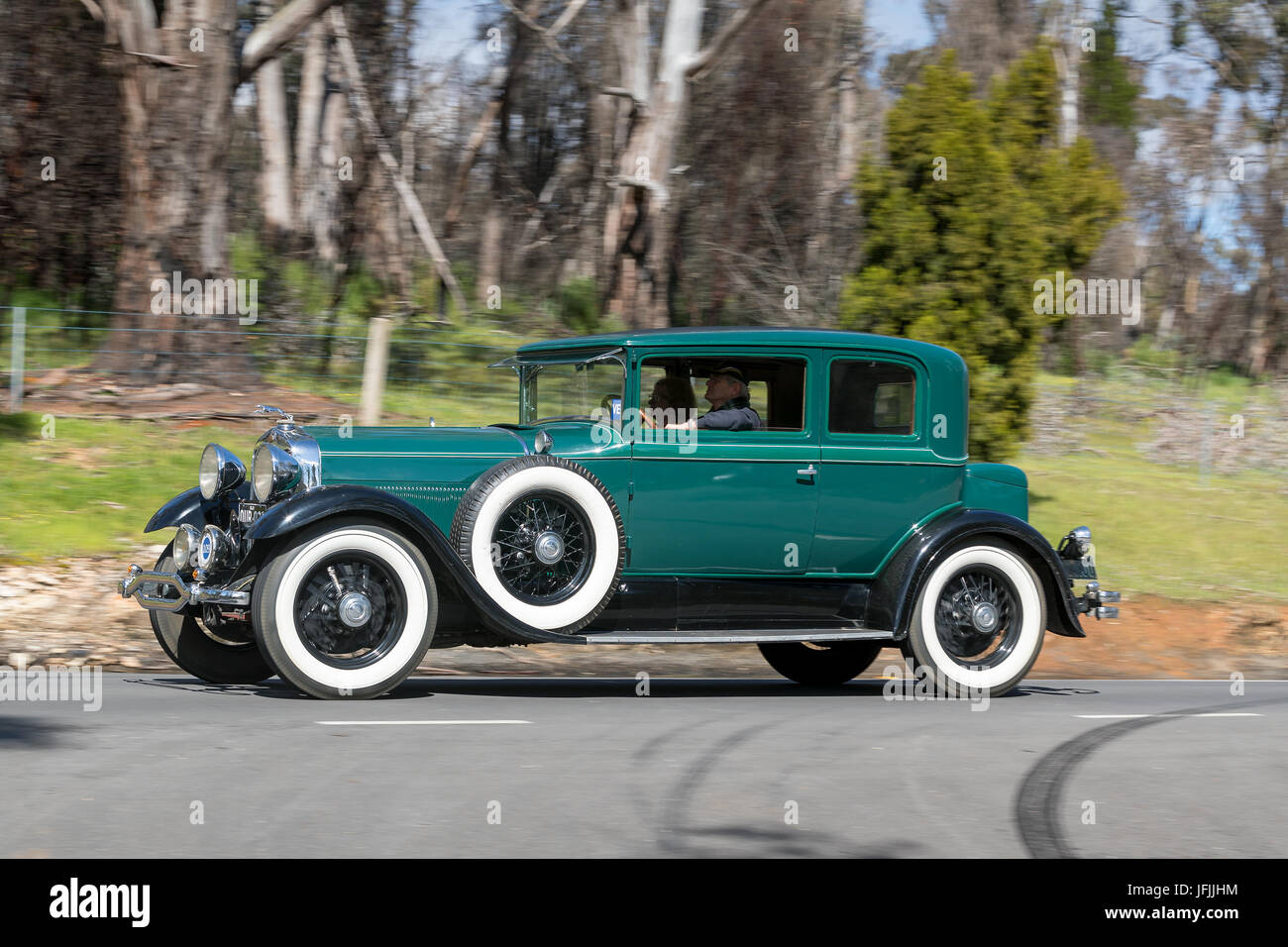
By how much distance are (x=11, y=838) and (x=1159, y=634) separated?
1068cm

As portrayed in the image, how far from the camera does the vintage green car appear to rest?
7.76 m

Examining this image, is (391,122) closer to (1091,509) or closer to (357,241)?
(357,241)

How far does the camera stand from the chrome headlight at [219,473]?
831 cm

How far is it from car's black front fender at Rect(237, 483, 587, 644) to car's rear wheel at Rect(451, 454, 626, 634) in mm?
77

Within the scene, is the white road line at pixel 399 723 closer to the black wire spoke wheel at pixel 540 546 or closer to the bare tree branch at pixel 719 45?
the black wire spoke wheel at pixel 540 546

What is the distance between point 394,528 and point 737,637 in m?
2.02

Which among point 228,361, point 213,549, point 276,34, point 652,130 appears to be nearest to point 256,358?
point 228,361

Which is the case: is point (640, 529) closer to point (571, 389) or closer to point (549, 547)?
point (549, 547)

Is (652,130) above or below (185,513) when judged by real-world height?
above

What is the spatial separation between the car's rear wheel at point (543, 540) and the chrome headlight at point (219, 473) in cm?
134

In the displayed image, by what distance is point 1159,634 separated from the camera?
43.3 feet

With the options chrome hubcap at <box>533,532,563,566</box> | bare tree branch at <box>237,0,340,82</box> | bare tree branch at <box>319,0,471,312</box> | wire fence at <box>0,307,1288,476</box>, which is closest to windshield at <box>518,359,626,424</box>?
chrome hubcap at <box>533,532,563,566</box>

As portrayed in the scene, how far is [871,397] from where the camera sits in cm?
917
